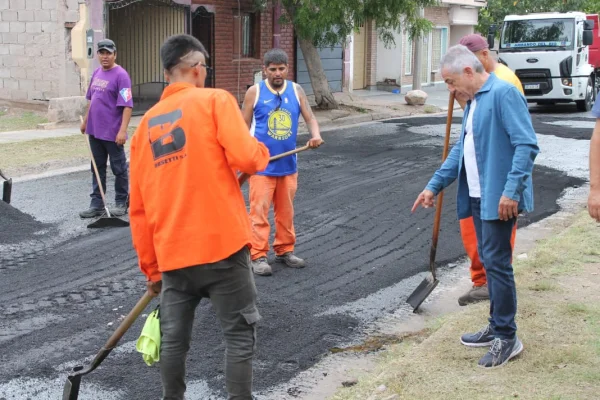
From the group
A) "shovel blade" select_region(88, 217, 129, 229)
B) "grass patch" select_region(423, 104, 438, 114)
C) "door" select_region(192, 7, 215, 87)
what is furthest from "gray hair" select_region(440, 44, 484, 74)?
"grass patch" select_region(423, 104, 438, 114)

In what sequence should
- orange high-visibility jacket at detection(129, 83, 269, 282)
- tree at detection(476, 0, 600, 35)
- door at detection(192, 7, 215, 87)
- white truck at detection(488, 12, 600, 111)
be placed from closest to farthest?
orange high-visibility jacket at detection(129, 83, 269, 282)
door at detection(192, 7, 215, 87)
white truck at detection(488, 12, 600, 111)
tree at detection(476, 0, 600, 35)

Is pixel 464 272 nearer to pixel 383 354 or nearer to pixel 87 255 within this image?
pixel 383 354

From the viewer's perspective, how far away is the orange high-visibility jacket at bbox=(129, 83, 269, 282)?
3496 mm

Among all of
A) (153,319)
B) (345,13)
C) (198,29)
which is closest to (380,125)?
(345,13)

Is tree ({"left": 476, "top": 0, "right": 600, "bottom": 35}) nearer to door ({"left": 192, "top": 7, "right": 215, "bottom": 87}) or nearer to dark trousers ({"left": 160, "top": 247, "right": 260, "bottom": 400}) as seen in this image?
door ({"left": 192, "top": 7, "right": 215, "bottom": 87})

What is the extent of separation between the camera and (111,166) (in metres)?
8.88

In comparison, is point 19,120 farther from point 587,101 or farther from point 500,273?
point 587,101

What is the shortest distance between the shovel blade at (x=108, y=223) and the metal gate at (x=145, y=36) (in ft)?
37.8

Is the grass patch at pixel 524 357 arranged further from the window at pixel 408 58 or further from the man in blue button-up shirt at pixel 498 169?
the window at pixel 408 58

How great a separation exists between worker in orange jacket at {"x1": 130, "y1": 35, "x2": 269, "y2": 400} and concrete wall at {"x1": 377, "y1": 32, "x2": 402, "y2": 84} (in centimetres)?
2634

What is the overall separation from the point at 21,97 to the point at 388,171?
963 cm

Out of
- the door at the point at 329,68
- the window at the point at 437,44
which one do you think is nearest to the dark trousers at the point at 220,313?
the door at the point at 329,68

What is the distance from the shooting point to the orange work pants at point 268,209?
657 centimetres

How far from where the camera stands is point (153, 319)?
3715 mm
